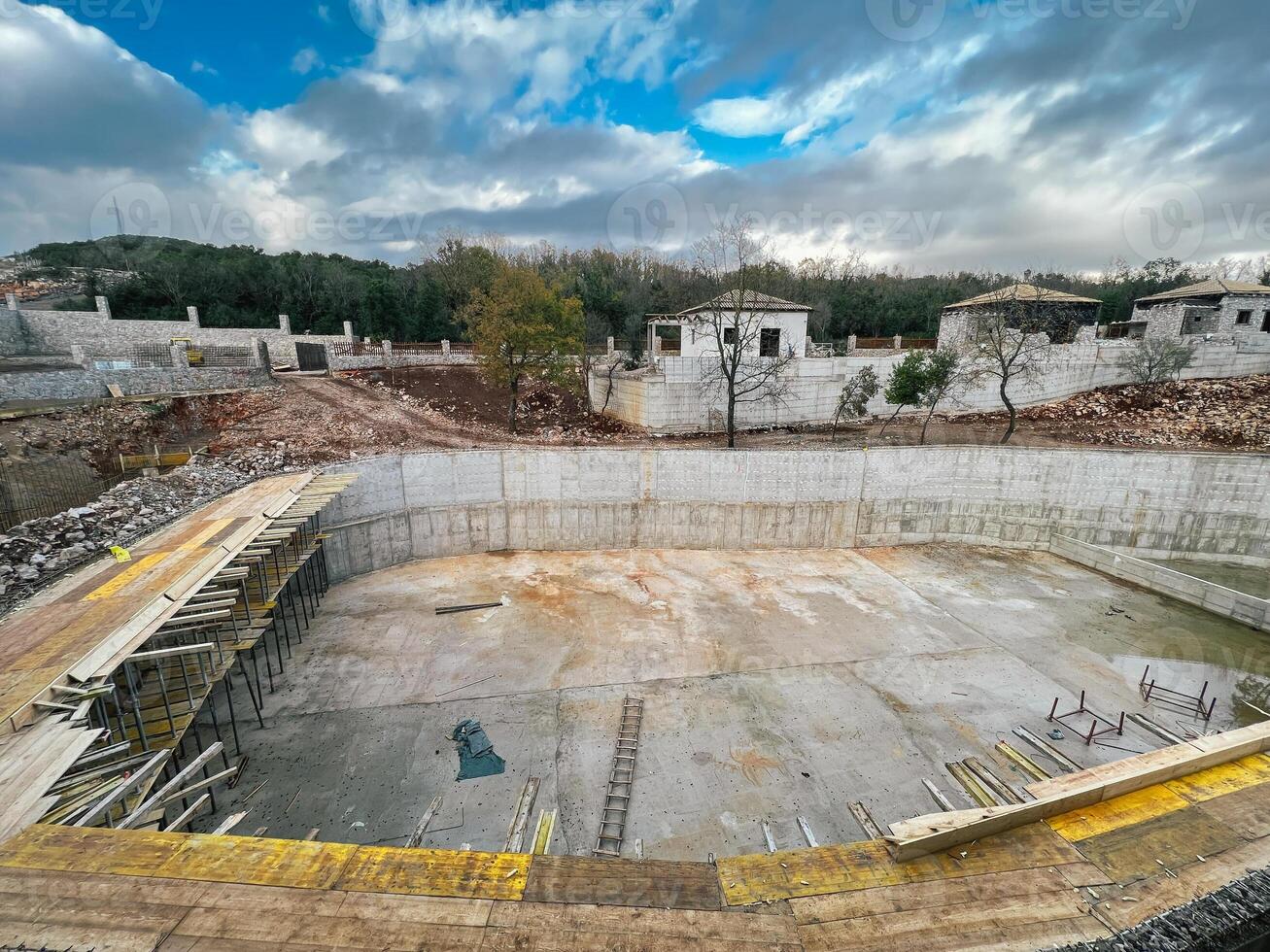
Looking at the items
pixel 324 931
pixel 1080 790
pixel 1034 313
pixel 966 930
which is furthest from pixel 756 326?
pixel 324 931

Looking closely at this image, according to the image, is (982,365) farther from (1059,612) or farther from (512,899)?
(512,899)

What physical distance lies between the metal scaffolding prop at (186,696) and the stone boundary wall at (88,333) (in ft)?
66.1

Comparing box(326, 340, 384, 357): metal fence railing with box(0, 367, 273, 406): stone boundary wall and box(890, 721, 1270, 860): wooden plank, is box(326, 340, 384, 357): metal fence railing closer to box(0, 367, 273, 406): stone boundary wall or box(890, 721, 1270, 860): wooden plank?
box(0, 367, 273, 406): stone boundary wall

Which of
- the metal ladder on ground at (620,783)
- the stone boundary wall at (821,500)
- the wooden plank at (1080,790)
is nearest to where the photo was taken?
the wooden plank at (1080,790)

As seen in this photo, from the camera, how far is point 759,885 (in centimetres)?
417

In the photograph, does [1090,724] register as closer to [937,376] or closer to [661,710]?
[661,710]

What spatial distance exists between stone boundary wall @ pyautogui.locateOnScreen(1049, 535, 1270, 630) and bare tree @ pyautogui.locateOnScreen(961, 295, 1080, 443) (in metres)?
5.44

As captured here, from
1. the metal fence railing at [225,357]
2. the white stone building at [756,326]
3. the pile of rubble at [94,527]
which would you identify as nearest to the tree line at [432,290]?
the white stone building at [756,326]

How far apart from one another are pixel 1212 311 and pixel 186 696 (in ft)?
147

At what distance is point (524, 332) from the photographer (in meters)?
22.3

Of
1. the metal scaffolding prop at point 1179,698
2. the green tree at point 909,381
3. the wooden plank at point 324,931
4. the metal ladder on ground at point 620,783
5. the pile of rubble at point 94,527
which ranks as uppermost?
the green tree at point 909,381

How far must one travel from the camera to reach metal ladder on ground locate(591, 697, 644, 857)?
757 cm

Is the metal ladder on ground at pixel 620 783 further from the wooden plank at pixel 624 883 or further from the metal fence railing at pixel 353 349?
the metal fence railing at pixel 353 349

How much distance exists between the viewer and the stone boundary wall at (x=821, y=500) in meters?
17.7
